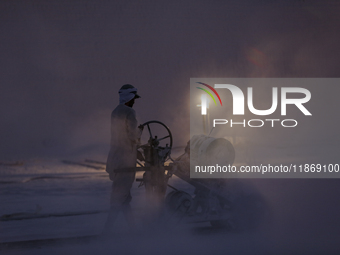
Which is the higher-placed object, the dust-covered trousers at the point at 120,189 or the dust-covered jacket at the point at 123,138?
the dust-covered jacket at the point at 123,138

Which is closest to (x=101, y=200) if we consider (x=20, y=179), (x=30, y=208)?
(x=30, y=208)

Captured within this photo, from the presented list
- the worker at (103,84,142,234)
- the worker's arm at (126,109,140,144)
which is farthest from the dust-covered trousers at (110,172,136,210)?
the worker's arm at (126,109,140,144)

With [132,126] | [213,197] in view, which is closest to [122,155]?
[132,126]

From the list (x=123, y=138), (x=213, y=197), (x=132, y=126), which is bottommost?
(x=213, y=197)

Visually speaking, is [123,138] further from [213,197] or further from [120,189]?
[213,197]

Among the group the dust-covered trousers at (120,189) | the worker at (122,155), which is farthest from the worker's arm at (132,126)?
the dust-covered trousers at (120,189)

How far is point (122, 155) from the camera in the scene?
4.21 metres

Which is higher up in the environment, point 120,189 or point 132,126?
point 132,126

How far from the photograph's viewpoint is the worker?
4.16 meters

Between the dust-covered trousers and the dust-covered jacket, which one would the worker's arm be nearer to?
the dust-covered jacket

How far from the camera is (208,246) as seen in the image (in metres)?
4.11

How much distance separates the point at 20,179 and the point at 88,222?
5.63 meters

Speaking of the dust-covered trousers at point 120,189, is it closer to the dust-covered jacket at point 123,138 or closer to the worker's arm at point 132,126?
the dust-covered jacket at point 123,138

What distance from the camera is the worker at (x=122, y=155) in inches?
164
